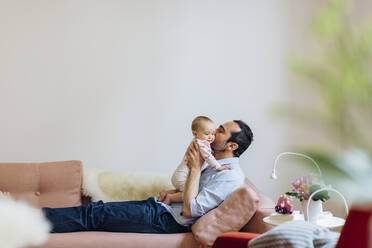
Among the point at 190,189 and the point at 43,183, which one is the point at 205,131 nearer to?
the point at 190,189

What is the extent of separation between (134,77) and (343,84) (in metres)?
3.25

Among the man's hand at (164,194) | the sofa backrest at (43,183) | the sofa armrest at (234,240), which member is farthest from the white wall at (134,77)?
the sofa armrest at (234,240)

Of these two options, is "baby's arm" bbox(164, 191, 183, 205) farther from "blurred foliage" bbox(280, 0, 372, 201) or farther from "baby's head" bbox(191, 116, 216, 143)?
"blurred foliage" bbox(280, 0, 372, 201)

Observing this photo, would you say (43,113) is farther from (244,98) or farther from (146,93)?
(244,98)

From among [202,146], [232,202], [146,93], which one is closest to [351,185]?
[232,202]

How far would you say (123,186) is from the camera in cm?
293

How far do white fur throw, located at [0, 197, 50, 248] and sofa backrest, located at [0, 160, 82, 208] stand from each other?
0.50 feet

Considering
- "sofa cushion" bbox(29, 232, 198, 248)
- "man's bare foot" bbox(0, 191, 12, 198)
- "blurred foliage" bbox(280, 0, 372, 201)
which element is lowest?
"sofa cushion" bbox(29, 232, 198, 248)

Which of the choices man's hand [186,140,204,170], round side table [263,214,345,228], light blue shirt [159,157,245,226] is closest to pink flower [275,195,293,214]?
round side table [263,214,345,228]

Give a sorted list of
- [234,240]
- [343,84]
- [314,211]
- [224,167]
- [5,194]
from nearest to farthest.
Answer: [343,84], [234,240], [314,211], [224,167], [5,194]

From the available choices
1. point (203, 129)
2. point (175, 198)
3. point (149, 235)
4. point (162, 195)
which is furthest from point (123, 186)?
point (203, 129)

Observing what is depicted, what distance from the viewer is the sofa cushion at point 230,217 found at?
7.62ft

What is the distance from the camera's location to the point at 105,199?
289 cm

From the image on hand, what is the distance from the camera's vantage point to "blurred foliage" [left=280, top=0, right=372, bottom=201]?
149mm
